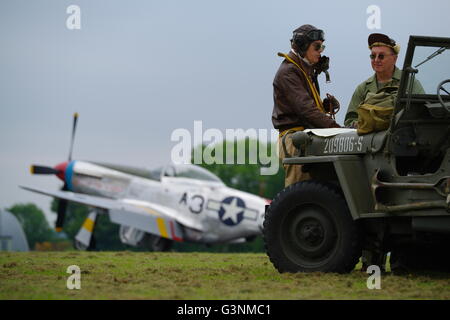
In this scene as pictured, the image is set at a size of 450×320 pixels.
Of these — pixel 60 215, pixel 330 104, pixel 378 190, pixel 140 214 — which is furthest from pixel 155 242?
pixel 378 190

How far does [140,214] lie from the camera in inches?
1104

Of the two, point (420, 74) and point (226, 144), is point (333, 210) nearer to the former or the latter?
point (420, 74)

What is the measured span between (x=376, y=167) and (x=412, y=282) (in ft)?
3.38

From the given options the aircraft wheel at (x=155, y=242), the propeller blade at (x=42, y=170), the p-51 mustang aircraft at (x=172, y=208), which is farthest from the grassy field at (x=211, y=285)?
the propeller blade at (x=42, y=170)

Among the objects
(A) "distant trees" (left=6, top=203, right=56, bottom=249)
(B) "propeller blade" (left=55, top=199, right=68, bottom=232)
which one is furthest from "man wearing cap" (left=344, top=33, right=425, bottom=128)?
(A) "distant trees" (left=6, top=203, right=56, bottom=249)

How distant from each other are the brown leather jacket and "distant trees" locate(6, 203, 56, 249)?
108496 mm

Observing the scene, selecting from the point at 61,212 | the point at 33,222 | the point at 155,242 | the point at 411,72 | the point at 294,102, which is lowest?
the point at 33,222

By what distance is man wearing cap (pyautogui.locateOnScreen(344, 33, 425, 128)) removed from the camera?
897 cm

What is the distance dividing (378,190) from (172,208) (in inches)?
902

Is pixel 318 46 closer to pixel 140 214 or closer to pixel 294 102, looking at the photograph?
pixel 294 102

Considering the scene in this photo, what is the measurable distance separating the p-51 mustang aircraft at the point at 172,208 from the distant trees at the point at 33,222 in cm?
8580

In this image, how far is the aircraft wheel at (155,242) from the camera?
29.3m

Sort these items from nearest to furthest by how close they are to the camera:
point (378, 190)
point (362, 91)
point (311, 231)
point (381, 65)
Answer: point (378, 190), point (311, 231), point (381, 65), point (362, 91)
